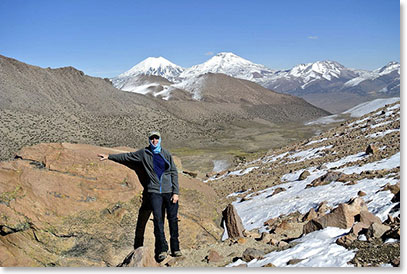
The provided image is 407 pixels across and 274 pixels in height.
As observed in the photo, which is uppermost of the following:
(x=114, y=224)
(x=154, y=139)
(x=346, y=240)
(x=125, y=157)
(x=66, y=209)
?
(x=154, y=139)

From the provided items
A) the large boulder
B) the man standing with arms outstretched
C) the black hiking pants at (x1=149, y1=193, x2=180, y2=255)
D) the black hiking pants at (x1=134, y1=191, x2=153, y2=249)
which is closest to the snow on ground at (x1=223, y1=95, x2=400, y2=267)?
the large boulder

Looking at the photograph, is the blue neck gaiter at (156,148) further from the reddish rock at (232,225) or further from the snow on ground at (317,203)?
the reddish rock at (232,225)

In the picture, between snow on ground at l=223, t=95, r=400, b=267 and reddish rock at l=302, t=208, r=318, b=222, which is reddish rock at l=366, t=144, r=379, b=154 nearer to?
snow on ground at l=223, t=95, r=400, b=267

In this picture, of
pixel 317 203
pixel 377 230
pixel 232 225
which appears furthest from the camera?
pixel 317 203

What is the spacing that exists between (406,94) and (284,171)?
1182 centimetres

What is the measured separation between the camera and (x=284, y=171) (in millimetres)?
19156

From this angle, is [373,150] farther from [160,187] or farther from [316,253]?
[160,187]

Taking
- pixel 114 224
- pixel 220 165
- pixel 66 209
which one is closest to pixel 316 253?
pixel 114 224

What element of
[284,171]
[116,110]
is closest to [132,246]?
[284,171]

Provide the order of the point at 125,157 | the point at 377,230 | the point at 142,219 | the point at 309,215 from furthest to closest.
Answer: the point at 309,215, the point at 142,219, the point at 125,157, the point at 377,230

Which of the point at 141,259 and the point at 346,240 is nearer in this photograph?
the point at 346,240

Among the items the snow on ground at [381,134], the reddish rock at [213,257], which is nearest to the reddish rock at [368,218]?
the reddish rock at [213,257]

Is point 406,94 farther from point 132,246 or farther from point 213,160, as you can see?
point 213,160

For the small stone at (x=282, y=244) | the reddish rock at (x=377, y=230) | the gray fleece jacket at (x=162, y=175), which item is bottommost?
the small stone at (x=282, y=244)
